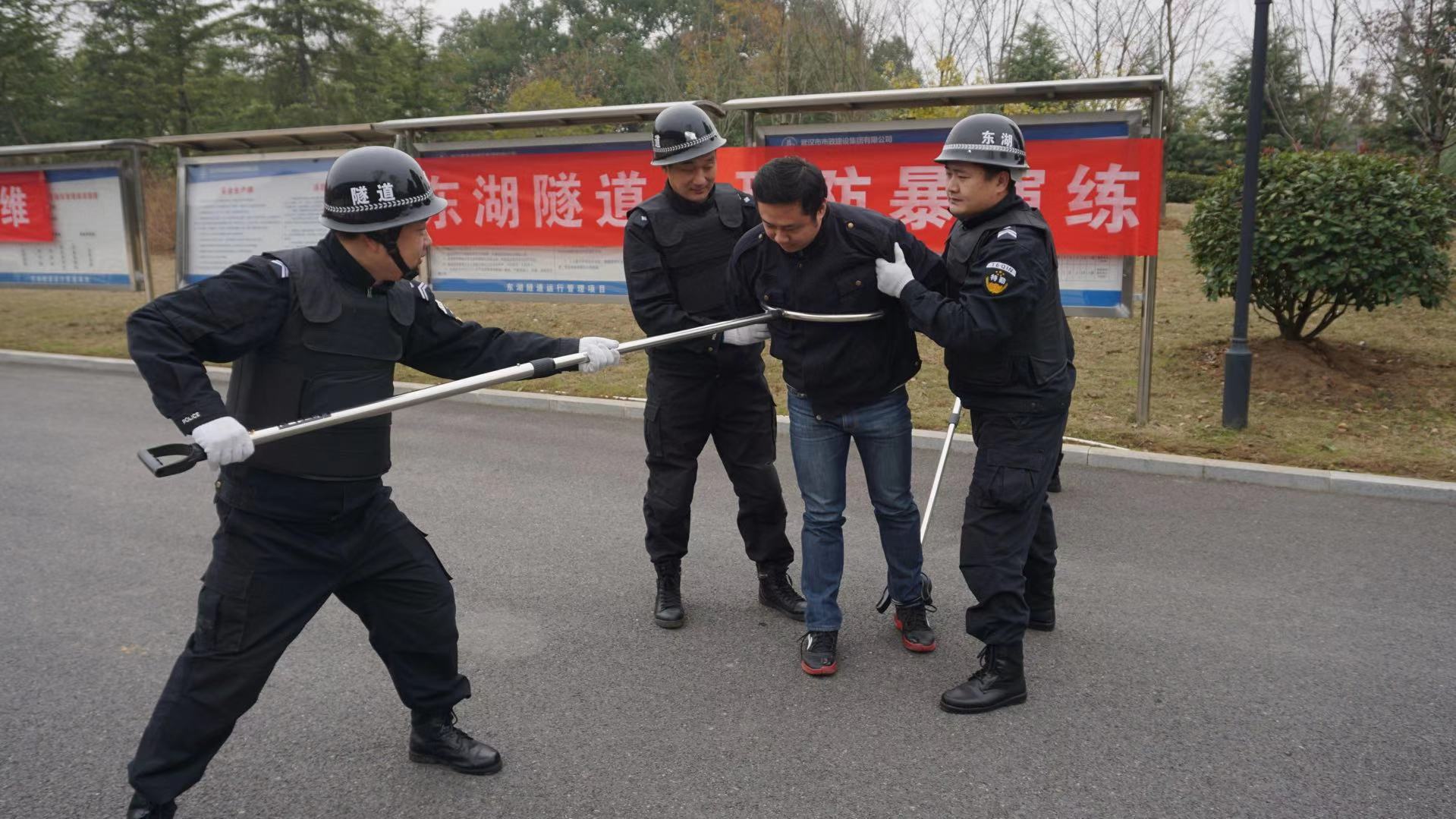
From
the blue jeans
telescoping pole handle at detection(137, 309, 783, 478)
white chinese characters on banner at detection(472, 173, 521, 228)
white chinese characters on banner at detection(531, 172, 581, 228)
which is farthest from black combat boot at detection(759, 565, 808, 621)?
white chinese characters on banner at detection(472, 173, 521, 228)

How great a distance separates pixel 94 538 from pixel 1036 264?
4.90 meters

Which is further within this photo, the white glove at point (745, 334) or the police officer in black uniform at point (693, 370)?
the police officer in black uniform at point (693, 370)

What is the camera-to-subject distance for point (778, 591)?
440 cm

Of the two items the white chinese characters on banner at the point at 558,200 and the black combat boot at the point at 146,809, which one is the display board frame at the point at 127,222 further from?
the black combat boot at the point at 146,809

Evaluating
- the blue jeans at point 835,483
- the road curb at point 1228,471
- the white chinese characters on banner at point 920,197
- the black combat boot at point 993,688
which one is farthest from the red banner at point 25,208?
the black combat boot at point 993,688

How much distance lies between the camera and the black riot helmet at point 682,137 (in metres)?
3.98

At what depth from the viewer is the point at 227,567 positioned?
2.72m

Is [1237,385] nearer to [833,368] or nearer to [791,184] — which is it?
[833,368]

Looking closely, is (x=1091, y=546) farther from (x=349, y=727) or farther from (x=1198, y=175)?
(x=1198, y=175)

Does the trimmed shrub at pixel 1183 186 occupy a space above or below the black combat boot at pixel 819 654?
above

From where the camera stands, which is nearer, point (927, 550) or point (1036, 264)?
point (1036, 264)

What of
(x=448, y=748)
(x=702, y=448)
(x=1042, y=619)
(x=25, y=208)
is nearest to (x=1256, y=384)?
(x=1042, y=619)

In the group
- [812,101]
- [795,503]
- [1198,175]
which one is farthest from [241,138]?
[1198,175]

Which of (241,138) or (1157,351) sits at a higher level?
(241,138)
